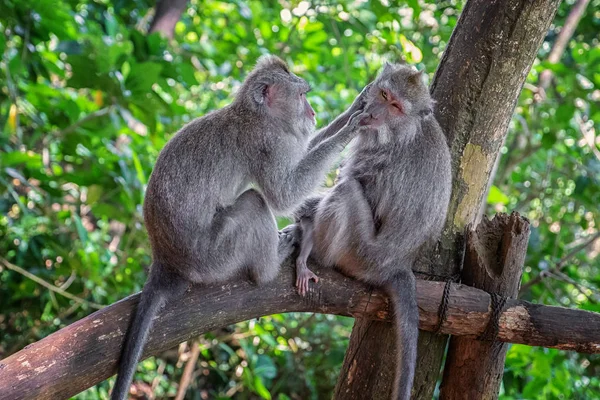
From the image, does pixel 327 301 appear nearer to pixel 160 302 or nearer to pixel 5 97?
pixel 160 302

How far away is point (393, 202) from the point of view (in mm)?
3035

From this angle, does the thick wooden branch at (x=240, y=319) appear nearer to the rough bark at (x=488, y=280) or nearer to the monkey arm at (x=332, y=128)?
the rough bark at (x=488, y=280)

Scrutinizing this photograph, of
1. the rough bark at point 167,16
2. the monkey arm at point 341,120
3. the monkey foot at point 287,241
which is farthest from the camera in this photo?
the rough bark at point 167,16

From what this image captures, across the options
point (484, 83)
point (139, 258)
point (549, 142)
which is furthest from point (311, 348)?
point (484, 83)

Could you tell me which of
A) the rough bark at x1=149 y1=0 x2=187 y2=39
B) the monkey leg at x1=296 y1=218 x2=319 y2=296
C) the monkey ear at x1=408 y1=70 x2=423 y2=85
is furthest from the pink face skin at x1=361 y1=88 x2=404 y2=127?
the rough bark at x1=149 y1=0 x2=187 y2=39

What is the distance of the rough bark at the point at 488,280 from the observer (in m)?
2.97

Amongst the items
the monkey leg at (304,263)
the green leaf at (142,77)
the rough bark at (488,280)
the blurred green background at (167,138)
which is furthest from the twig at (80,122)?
the rough bark at (488,280)

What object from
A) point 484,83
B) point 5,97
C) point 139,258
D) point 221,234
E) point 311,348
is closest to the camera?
point 221,234

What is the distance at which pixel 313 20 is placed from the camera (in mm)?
5180

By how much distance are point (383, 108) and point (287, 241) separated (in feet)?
2.73

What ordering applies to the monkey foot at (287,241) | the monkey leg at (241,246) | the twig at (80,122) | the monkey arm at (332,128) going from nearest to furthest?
the monkey leg at (241,246) < the monkey foot at (287,241) < the monkey arm at (332,128) < the twig at (80,122)

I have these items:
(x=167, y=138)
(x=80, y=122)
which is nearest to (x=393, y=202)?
(x=80, y=122)

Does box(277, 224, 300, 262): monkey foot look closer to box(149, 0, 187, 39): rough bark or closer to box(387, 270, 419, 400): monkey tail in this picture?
box(387, 270, 419, 400): monkey tail

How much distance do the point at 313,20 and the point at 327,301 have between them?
299cm
